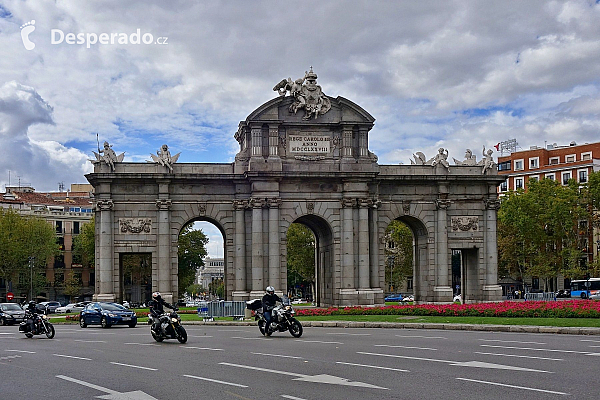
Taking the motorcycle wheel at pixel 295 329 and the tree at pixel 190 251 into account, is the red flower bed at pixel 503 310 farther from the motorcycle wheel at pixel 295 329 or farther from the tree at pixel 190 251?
the tree at pixel 190 251

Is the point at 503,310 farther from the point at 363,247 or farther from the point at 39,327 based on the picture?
the point at 39,327

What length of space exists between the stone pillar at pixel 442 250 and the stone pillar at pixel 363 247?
17.8ft

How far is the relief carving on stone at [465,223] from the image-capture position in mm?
51906

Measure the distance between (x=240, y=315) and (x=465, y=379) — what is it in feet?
87.3

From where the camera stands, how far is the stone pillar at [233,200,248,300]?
48.8m

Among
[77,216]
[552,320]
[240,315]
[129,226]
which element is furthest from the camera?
[77,216]

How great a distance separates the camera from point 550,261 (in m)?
77.8

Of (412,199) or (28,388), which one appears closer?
(28,388)

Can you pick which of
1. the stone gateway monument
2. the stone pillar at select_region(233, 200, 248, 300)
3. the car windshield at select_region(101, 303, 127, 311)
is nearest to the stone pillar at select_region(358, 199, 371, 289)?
the stone gateway monument

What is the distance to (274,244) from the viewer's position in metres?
48.2

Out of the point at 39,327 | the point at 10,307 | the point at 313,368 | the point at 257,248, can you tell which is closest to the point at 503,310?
the point at 257,248

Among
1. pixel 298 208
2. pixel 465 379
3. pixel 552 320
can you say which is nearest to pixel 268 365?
pixel 465 379

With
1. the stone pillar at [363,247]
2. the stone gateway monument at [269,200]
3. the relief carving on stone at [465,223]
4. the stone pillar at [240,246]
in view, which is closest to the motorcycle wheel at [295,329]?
the stone gateway monument at [269,200]

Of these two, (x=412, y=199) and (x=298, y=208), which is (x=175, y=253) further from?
(x=412, y=199)
